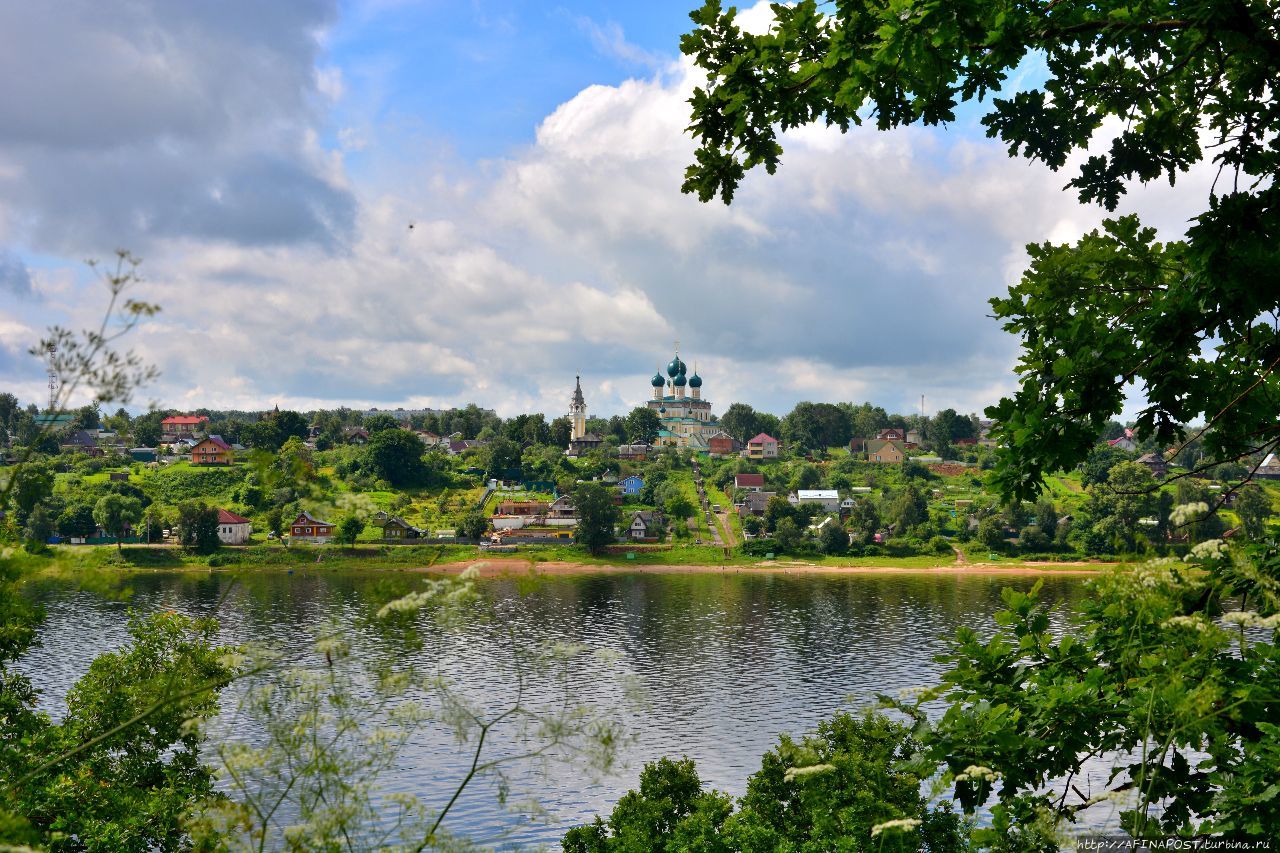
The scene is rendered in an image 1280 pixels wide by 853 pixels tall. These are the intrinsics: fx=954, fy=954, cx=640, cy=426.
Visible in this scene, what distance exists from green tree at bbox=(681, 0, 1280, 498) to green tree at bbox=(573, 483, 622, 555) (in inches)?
3004

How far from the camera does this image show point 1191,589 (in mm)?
5164

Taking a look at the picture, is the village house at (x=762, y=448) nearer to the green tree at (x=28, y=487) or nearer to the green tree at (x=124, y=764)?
the green tree at (x=124, y=764)

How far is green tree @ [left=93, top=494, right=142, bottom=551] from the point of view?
70.8 meters

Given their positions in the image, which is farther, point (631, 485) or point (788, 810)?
point (631, 485)

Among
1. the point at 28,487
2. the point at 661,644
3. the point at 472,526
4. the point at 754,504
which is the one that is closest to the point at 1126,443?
the point at 754,504

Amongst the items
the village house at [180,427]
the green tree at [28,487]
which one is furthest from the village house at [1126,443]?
the village house at [180,427]

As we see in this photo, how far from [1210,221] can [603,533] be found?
7838 centimetres

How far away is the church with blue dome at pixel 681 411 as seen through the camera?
14925cm

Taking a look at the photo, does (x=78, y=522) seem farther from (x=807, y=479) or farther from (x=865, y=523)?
(x=807, y=479)

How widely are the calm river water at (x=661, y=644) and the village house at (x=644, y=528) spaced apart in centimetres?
1388

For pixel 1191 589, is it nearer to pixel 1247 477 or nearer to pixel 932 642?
pixel 1247 477

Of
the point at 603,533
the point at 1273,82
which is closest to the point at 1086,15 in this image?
the point at 1273,82

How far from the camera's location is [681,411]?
164625mm

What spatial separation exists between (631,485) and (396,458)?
84.7 ft
